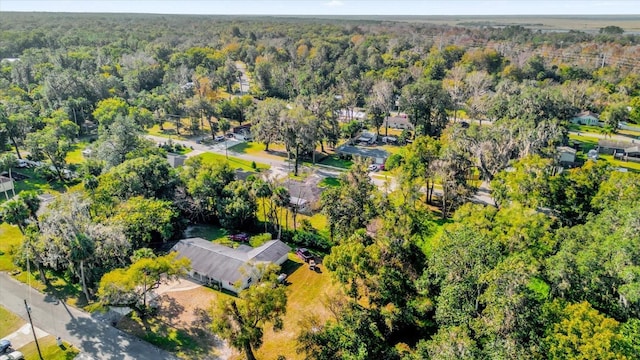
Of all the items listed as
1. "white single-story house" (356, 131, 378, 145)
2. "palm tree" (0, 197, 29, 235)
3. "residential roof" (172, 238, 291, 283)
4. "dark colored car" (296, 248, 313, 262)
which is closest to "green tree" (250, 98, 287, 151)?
"white single-story house" (356, 131, 378, 145)

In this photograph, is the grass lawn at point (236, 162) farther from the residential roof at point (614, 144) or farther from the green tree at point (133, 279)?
the residential roof at point (614, 144)

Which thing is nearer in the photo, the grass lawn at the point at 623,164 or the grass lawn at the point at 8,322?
the grass lawn at the point at 8,322

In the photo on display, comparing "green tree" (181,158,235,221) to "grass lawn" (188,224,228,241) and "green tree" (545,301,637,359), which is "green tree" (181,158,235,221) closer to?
"grass lawn" (188,224,228,241)

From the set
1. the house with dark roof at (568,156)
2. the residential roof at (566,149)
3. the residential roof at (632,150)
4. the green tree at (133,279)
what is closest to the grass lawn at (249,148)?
the green tree at (133,279)

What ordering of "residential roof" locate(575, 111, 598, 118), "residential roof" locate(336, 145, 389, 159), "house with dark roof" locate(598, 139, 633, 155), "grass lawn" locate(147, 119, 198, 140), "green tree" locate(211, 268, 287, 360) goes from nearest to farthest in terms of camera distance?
"green tree" locate(211, 268, 287, 360) → "house with dark roof" locate(598, 139, 633, 155) → "residential roof" locate(336, 145, 389, 159) → "grass lawn" locate(147, 119, 198, 140) → "residential roof" locate(575, 111, 598, 118)

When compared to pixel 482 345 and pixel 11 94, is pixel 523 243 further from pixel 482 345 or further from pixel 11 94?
pixel 11 94

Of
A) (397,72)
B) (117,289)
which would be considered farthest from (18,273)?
(397,72)

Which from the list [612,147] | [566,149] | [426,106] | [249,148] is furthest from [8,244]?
[612,147]

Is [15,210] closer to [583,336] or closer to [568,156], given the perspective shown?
[583,336]
